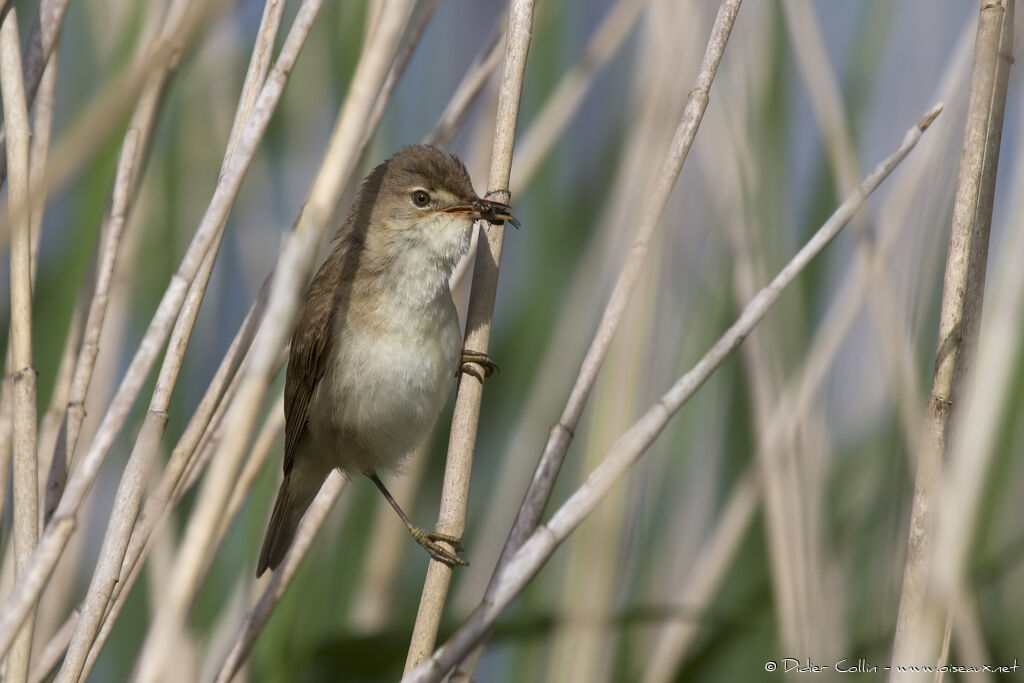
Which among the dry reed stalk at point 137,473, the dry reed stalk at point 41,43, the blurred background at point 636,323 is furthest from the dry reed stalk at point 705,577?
the dry reed stalk at point 41,43

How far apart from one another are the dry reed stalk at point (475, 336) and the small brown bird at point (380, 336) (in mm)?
91

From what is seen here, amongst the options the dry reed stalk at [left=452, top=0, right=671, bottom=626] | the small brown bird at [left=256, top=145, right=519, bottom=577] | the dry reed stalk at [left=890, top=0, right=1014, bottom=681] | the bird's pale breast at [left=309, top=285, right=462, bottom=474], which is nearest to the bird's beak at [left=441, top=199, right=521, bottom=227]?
the small brown bird at [left=256, top=145, right=519, bottom=577]

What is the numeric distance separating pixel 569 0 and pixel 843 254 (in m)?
1.04

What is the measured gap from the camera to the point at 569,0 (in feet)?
9.27

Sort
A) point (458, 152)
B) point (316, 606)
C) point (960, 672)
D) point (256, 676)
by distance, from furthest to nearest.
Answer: point (458, 152) < point (316, 606) < point (256, 676) < point (960, 672)

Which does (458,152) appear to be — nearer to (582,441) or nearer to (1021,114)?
(582,441)

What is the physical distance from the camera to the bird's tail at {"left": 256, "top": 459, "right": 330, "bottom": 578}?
2.55m

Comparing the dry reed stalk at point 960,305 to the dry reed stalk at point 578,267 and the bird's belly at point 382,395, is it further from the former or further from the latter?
the bird's belly at point 382,395

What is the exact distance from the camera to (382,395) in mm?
2473

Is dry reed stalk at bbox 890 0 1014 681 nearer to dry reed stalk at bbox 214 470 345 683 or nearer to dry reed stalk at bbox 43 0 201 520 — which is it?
dry reed stalk at bbox 214 470 345 683

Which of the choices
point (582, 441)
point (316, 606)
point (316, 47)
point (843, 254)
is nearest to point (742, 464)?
point (582, 441)

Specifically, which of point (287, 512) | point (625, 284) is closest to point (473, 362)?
point (625, 284)

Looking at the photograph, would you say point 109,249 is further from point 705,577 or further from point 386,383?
point 705,577

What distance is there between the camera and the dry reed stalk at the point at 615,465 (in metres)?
1.52
